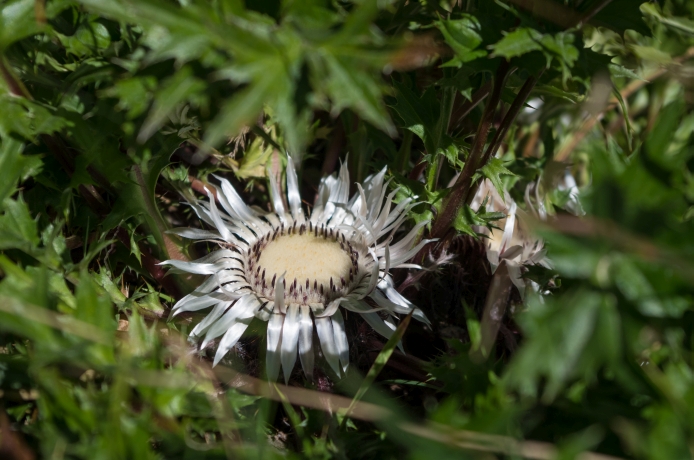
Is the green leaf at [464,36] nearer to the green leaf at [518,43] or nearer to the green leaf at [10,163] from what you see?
the green leaf at [518,43]

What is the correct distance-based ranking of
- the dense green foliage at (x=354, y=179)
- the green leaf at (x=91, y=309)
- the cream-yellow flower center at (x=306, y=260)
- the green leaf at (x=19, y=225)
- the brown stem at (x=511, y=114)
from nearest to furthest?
the dense green foliage at (x=354, y=179)
the green leaf at (x=91, y=309)
the green leaf at (x=19, y=225)
the brown stem at (x=511, y=114)
the cream-yellow flower center at (x=306, y=260)

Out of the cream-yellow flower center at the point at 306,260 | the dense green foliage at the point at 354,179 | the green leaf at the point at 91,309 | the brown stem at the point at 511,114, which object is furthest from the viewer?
the cream-yellow flower center at the point at 306,260

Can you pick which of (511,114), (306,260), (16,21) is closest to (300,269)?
(306,260)

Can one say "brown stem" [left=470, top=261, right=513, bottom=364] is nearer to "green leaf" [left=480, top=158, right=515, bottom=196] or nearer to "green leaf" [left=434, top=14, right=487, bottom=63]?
"green leaf" [left=480, top=158, right=515, bottom=196]

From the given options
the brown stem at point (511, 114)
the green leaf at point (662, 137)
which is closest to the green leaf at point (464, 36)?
the brown stem at point (511, 114)

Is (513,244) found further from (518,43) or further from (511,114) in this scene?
(518,43)
